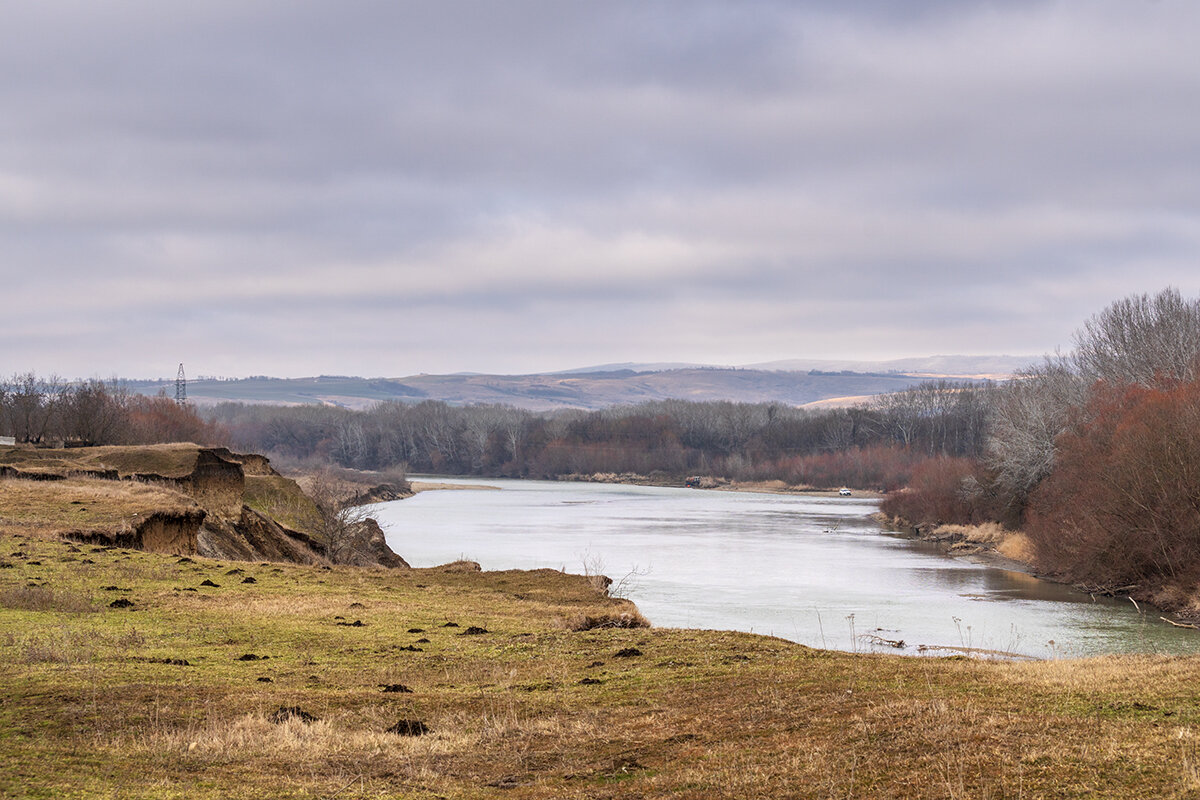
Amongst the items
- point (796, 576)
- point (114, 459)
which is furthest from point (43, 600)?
point (796, 576)

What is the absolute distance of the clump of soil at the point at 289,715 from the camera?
10704 millimetres

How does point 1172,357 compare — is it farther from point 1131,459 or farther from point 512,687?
point 512,687

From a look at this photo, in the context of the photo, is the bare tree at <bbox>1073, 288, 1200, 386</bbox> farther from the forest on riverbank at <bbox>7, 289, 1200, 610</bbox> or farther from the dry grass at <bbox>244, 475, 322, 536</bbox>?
the dry grass at <bbox>244, 475, 322, 536</bbox>

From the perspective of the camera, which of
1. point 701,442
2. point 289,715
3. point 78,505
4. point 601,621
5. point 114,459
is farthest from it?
point 701,442

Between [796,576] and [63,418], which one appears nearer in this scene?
[796,576]

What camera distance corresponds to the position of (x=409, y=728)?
1085 cm

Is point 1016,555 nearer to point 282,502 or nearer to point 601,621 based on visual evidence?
point 282,502

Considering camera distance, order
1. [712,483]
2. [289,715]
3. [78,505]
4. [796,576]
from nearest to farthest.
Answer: [289,715] → [78,505] → [796,576] → [712,483]

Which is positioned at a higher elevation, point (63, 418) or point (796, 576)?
point (63, 418)

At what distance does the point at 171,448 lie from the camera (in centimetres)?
4544

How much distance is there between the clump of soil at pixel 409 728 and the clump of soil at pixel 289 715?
2.91 feet

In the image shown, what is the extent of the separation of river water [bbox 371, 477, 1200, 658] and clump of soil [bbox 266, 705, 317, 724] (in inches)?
603

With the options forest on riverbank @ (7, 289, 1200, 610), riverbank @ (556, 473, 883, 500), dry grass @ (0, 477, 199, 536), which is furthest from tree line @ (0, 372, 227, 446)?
riverbank @ (556, 473, 883, 500)

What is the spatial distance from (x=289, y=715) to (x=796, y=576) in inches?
1560
